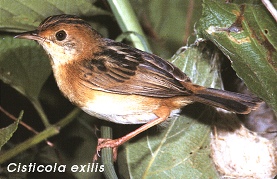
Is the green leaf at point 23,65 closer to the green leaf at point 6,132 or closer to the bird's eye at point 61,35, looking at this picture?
the bird's eye at point 61,35

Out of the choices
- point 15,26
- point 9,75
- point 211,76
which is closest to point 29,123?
point 9,75

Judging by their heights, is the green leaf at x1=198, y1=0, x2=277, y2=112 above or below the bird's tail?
above

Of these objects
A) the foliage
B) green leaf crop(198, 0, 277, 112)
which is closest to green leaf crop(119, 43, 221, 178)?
the foliage

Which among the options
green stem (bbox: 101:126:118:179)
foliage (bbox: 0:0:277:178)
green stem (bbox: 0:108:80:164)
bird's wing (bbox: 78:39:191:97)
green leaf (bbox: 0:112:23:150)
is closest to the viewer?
green stem (bbox: 101:126:118:179)

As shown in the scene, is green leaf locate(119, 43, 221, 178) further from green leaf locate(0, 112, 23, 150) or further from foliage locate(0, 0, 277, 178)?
green leaf locate(0, 112, 23, 150)

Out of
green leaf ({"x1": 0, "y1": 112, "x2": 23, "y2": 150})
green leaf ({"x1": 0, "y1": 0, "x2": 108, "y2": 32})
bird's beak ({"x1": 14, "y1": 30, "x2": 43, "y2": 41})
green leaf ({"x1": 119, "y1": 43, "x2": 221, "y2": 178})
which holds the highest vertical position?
green leaf ({"x1": 0, "y1": 0, "x2": 108, "y2": 32})

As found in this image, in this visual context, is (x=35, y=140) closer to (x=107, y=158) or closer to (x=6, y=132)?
(x=6, y=132)

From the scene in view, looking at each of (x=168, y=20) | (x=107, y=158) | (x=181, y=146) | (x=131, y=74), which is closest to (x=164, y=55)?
(x=168, y=20)
